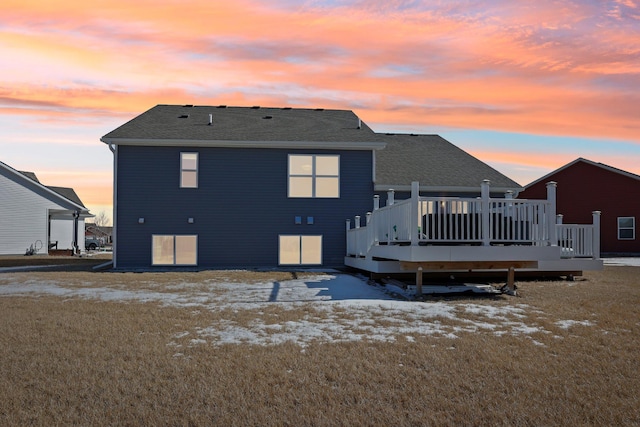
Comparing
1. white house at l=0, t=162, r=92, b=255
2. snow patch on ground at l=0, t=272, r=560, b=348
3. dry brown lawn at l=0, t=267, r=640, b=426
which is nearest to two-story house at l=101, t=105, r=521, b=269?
snow patch on ground at l=0, t=272, r=560, b=348

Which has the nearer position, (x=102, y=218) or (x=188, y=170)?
(x=188, y=170)

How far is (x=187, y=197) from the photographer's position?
70.0 feet

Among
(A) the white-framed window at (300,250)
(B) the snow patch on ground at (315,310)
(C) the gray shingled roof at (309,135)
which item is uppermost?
(C) the gray shingled roof at (309,135)

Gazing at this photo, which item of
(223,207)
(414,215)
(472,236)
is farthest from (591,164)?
(414,215)

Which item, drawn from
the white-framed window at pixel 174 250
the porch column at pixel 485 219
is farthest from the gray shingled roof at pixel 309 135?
the porch column at pixel 485 219

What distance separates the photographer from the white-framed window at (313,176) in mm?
21750

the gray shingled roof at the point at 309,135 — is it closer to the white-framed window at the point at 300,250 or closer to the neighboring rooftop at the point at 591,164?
the white-framed window at the point at 300,250

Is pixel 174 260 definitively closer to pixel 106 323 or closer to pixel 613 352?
pixel 106 323

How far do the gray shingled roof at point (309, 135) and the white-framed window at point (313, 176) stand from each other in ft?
2.55

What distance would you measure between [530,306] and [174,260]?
1390 centimetres

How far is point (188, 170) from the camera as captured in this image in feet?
70.2

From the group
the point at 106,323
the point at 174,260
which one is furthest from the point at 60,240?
the point at 106,323

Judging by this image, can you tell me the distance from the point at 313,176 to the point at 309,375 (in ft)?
51.8

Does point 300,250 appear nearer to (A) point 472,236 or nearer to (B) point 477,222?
(B) point 477,222
